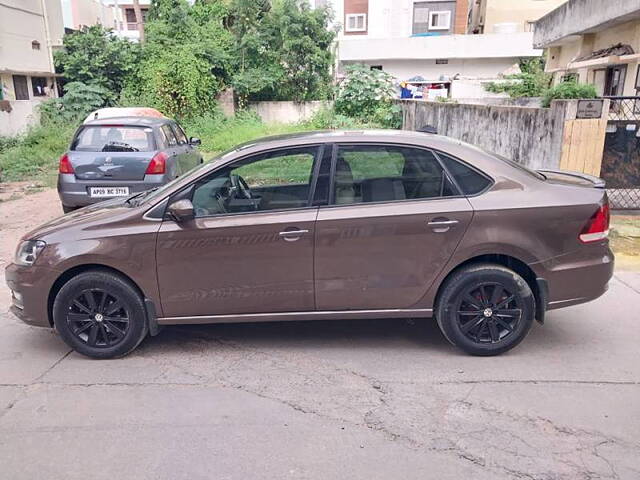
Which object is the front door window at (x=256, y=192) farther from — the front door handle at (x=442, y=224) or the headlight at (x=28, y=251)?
the headlight at (x=28, y=251)

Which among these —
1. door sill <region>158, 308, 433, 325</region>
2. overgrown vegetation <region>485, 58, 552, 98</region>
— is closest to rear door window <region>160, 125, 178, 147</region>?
door sill <region>158, 308, 433, 325</region>

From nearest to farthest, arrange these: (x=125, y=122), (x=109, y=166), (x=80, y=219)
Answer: (x=80, y=219) < (x=109, y=166) < (x=125, y=122)

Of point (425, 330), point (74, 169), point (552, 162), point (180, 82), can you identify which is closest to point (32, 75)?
point (180, 82)

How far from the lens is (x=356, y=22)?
3575 cm

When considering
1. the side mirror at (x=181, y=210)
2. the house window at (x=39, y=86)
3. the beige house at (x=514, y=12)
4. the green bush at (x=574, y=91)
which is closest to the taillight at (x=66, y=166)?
the side mirror at (x=181, y=210)

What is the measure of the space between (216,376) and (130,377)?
62cm

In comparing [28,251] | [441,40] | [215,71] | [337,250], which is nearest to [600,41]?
[215,71]

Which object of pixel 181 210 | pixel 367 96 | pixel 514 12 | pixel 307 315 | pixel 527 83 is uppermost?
pixel 514 12

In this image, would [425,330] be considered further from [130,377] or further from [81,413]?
[81,413]

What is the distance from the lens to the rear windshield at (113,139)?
784 cm

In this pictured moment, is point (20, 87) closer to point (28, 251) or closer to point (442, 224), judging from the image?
point (28, 251)

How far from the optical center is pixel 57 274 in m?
3.99

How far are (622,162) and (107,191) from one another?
7498 mm

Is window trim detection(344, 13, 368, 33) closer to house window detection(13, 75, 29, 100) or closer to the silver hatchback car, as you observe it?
house window detection(13, 75, 29, 100)
